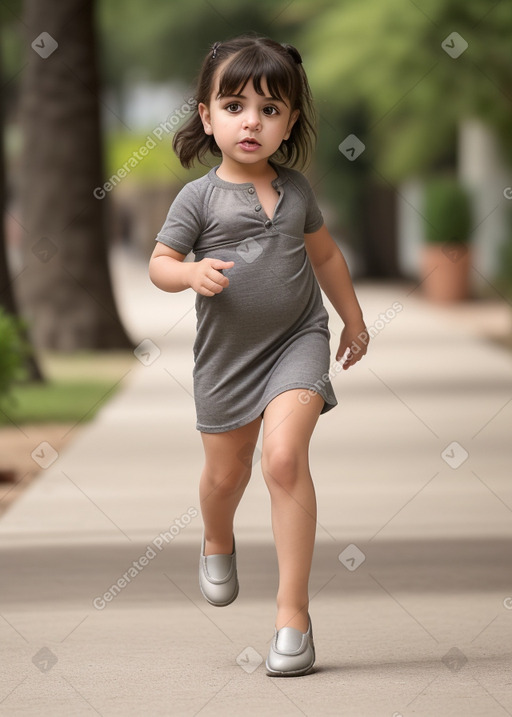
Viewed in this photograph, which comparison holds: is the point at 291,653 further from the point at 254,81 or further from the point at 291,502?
the point at 254,81

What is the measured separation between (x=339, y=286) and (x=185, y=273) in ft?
2.17

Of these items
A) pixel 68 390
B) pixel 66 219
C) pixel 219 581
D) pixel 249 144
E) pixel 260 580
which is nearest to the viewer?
pixel 249 144

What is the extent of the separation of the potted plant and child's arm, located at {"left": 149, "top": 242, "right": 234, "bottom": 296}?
21.7 meters

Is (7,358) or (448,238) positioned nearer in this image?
(7,358)

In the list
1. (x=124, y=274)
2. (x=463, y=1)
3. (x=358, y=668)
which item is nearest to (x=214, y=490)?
(x=358, y=668)

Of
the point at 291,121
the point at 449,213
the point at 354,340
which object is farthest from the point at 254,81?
the point at 449,213

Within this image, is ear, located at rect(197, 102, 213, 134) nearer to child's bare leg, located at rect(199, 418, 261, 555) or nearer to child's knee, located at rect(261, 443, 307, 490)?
child's bare leg, located at rect(199, 418, 261, 555)

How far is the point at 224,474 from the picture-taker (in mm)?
4844

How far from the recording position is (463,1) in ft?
65.4

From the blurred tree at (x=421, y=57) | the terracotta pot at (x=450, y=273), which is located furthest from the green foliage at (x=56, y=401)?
the terracotta pot at (x=450, y=273)

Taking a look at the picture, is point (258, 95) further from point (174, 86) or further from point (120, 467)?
point (174, 86)

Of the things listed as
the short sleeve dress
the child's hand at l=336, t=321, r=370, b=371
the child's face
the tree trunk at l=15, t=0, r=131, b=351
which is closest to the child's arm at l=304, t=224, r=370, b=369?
the child's hand at l=336, t=321, r=370, b=371

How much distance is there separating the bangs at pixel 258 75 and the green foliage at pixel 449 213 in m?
21.8

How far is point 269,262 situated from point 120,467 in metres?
4.53
